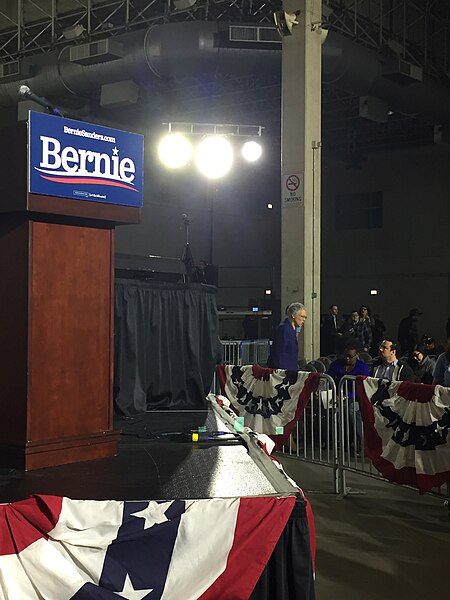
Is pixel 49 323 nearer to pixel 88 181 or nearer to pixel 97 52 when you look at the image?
pixel 88 181

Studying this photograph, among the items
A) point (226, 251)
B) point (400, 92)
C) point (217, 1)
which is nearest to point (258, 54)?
point (217, 1)

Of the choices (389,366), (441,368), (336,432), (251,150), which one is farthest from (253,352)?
(336,432)

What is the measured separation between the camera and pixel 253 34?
1025 cm

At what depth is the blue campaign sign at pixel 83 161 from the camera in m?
2.93

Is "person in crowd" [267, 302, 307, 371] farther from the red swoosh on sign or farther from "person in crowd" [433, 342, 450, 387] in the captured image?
the red swoosh on sign

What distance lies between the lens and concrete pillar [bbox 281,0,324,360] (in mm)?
9242

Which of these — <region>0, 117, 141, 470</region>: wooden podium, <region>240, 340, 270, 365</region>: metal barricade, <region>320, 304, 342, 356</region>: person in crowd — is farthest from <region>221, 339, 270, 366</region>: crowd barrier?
<region>0, 117, 141, 470</region>: wooden podium

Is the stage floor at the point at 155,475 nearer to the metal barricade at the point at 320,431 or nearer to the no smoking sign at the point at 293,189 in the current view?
the metal barricade at the point at 320,431

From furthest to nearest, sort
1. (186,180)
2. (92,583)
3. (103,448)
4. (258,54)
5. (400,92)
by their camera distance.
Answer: (186,180) → (400,92) → (258,54) → (103,448) → (92,583)

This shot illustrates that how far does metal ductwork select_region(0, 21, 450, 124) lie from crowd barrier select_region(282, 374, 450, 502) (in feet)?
18.5

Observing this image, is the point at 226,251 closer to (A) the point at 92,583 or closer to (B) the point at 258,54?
(B) the point at 258,54

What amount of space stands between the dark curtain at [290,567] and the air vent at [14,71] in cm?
1096

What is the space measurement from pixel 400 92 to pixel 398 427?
28.4 feet

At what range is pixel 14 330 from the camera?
302cm
